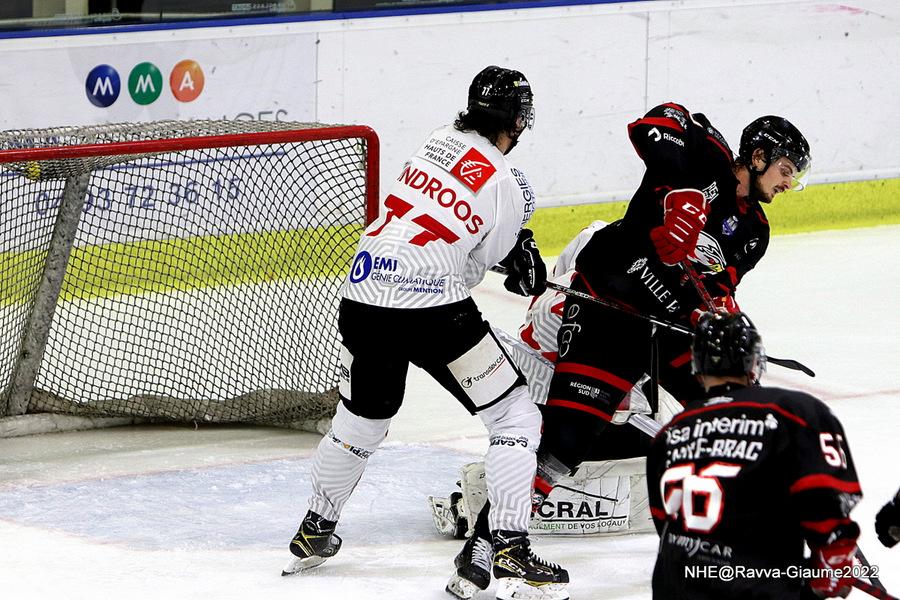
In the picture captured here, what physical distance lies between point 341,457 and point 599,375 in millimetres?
590

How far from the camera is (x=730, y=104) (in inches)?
289

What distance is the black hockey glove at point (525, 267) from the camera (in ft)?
11.6

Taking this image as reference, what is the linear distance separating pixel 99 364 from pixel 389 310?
201 centimetres

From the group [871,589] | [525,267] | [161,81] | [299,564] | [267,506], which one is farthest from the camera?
[161,81]

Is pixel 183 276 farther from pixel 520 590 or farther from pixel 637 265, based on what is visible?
pixel 520 590

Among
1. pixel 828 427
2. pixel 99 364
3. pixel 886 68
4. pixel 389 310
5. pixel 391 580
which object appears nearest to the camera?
pixel 828 427

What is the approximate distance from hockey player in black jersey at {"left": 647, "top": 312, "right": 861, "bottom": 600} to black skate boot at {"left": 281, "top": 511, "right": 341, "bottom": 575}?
1.26 m

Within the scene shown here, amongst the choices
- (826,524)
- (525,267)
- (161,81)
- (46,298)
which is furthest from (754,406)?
(161,81)

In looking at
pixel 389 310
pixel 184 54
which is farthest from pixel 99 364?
pixel 389 310

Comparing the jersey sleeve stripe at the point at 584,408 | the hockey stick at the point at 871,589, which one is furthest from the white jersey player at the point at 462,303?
the hockey stick at the point at 871,589

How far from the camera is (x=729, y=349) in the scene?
252cm

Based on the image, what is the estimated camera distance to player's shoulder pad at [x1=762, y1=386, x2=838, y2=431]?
2406mm

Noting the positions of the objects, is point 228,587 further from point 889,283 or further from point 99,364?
point 889,283

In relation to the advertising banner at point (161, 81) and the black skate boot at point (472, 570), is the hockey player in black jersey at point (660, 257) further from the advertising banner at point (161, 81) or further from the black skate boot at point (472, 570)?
the advertising banner at point (161, 81)
